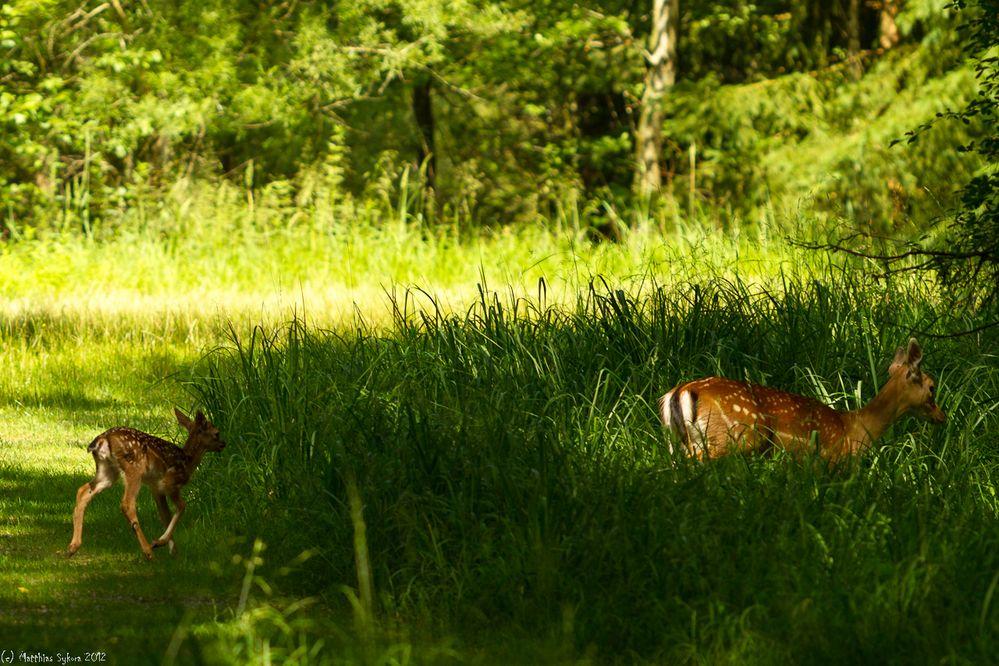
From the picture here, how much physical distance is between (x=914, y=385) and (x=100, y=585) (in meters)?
4.29

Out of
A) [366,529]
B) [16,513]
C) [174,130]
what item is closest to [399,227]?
[174,130]

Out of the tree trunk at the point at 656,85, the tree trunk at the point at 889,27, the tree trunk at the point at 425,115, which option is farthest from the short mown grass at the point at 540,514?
the tree trunk at the point at 425,115

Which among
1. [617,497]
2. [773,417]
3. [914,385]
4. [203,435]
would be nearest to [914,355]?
[914,385]

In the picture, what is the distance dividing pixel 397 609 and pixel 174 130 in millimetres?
19717

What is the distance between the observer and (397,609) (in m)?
5.94

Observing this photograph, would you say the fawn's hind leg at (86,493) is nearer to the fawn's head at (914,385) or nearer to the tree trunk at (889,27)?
the fawn's head at (914,385)

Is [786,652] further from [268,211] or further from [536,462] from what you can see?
[268,211]

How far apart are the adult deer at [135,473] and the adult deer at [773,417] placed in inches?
99.5

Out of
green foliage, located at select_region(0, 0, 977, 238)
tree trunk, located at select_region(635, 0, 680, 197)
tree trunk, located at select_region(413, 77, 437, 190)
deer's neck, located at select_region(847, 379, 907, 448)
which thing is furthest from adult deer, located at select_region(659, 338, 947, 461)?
tree trunk, located at select_region(413, 77, 437, 190)

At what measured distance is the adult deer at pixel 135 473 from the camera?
6.80 metres

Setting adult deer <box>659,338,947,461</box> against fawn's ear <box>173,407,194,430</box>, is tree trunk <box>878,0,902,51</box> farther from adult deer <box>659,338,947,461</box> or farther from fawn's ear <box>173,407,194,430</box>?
fawn's ear <box>173,407,194,430</box>

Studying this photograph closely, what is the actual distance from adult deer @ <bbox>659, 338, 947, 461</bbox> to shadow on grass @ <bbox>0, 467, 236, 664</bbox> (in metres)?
2.41

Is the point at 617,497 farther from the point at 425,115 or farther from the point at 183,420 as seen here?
the point at 425,115

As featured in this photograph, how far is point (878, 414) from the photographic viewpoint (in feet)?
25.0
